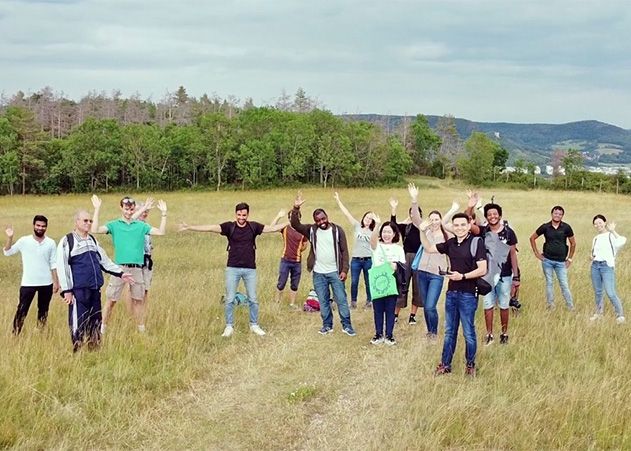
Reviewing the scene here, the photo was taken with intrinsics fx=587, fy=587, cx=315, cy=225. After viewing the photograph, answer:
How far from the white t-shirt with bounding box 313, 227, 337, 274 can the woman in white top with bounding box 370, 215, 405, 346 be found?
2.25 feet

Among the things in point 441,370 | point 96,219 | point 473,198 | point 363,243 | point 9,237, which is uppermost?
point 473,198

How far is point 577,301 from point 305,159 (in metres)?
66.0

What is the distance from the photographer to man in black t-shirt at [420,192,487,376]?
680 cm

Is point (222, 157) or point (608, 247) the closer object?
point (608, 247)

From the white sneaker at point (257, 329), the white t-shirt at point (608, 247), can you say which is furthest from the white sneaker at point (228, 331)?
the white t-shirt at point (608, 247)

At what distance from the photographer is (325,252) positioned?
889 cm

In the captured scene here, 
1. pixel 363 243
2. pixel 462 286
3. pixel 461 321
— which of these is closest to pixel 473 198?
pixel 363 243

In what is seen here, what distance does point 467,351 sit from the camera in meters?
7.08

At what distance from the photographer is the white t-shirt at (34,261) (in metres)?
8.15

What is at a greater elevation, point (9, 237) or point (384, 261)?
point (9, 237)

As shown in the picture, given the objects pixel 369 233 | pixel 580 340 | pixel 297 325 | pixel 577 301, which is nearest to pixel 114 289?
pixel 297 325

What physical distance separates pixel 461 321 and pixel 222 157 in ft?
223

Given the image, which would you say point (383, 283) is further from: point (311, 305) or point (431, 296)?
point (311, 305)

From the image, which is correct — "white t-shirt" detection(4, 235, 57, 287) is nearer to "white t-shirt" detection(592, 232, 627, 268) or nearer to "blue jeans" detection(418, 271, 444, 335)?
"blue jeans" detection(418, 271, 444, 335)
